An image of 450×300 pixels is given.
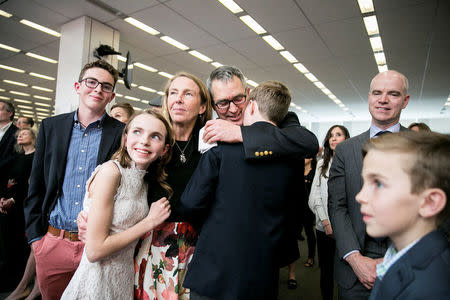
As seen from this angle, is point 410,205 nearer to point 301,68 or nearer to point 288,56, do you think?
point 288,56

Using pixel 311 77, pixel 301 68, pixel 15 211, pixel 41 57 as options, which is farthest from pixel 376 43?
pixel 41 57

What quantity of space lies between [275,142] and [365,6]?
12.3 feet

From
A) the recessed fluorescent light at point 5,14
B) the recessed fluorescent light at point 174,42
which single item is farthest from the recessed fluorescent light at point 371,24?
the recessed fluorescent light at point 5,14

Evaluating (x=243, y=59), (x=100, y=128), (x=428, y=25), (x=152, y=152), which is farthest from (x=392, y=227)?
(x=243, y=59)

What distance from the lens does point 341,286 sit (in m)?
1.31

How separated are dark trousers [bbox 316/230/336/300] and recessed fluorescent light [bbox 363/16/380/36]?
3.36 metres

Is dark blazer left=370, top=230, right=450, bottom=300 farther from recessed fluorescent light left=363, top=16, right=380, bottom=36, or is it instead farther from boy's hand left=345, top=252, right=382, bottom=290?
recessed fluorescent light left=363, top=16, right=380, bottom=36

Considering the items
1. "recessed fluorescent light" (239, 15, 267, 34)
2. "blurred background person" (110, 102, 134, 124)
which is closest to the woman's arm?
"blurred background person" (110, 102, 134, 124)

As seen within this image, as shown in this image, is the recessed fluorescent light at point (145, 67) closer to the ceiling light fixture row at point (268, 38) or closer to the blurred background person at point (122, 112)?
the ceiling light fixture row at point (268, 38)

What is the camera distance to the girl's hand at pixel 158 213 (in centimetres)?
105

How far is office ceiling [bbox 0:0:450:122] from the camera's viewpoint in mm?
3697

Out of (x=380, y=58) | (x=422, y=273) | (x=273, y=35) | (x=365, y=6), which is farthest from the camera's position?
(x=380, y=58)

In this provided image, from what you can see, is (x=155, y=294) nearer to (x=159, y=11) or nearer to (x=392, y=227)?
(x=392, y=227)

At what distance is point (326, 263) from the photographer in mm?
2359
